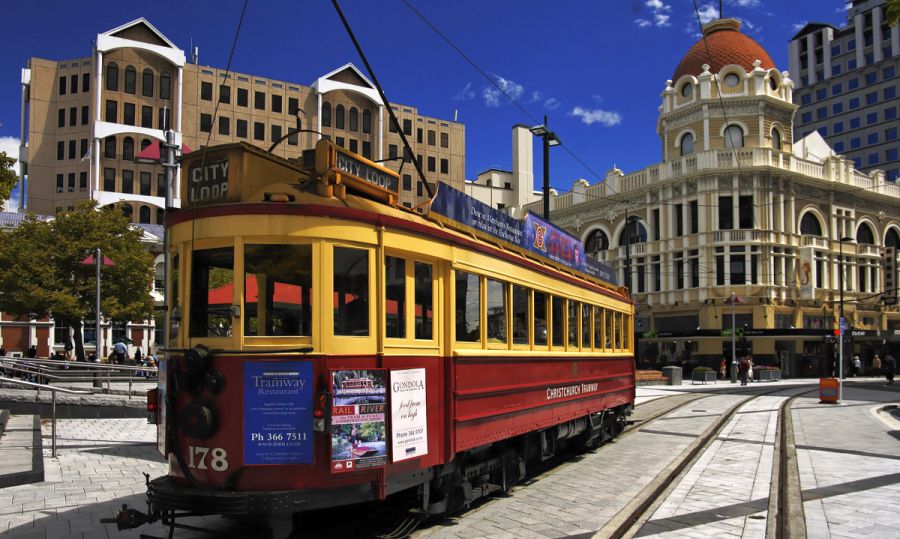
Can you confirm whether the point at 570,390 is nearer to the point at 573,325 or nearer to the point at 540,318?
the point at 573,325

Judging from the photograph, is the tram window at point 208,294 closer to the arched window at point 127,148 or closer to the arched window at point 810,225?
the arched window at point 810,225

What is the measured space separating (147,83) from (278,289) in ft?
193

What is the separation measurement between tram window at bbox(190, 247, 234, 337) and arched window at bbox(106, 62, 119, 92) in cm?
5763

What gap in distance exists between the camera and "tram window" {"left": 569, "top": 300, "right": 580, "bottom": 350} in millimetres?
10693

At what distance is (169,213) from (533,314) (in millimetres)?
4479

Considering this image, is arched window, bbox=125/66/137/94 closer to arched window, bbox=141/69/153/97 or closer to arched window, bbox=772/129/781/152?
arched window, bbox=141/69/153/97

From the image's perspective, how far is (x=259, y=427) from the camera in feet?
18.2

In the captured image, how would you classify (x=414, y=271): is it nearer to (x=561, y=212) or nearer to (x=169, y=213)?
(x=169, y=213)

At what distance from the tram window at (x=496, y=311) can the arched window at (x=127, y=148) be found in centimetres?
5579

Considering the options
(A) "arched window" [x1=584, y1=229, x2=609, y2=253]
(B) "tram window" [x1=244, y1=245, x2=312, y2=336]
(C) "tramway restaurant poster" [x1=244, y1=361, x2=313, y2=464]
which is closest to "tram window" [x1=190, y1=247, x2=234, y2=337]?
(B) "tram window" [x1=244, y1=245, x2=312, y2=336]

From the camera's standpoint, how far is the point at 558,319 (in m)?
10.1

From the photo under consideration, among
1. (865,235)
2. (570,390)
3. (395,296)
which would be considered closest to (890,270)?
(865,235)

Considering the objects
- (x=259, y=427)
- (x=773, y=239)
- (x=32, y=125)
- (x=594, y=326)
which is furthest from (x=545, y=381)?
(x=32, y=125)

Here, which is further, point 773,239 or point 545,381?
point 773,239
